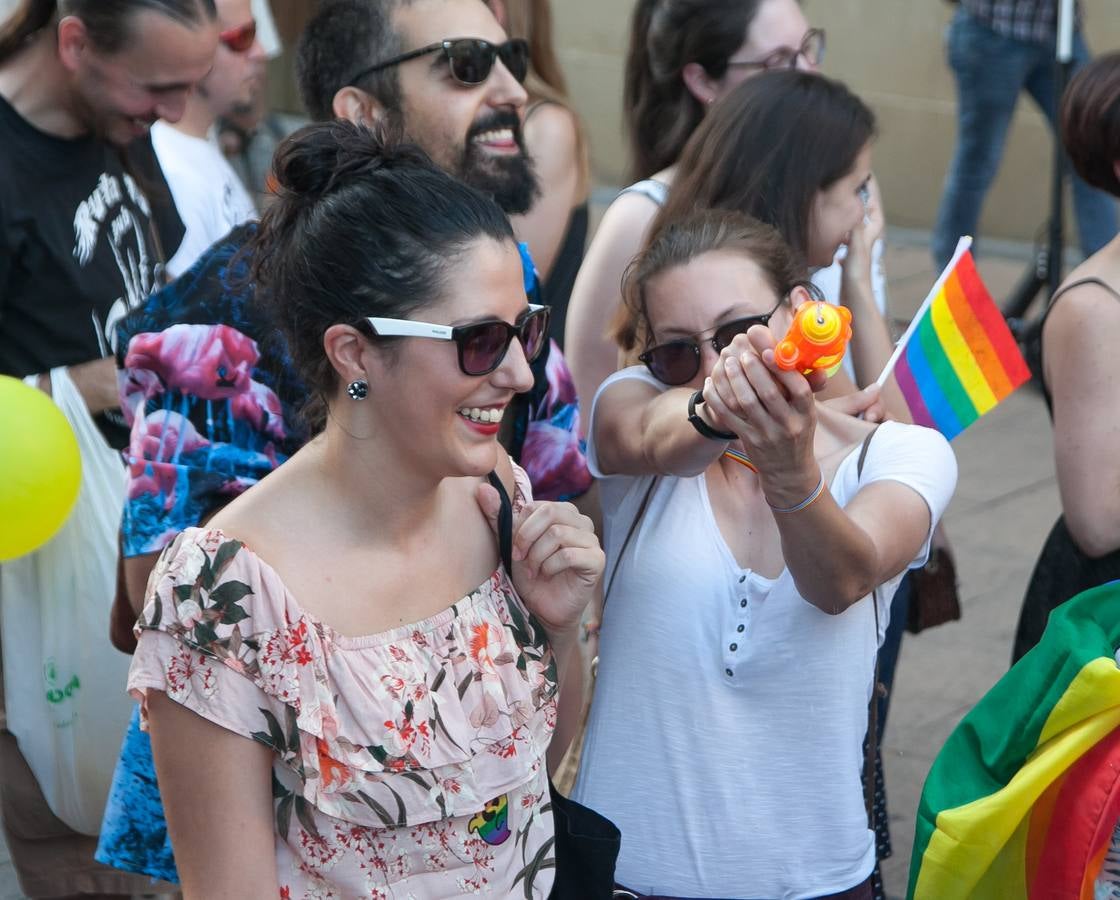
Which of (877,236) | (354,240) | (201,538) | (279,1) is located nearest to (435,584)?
(201,538)

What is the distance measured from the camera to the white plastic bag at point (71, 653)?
2863mm

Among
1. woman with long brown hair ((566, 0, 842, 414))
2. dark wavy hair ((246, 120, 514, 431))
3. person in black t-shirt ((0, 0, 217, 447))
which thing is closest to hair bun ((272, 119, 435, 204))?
dark wavy hair ((246, 120, 514, 431))

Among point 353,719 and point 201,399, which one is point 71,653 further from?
point 353,719

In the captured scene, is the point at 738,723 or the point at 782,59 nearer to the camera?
the point at 738,723

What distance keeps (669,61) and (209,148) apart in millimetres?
1273

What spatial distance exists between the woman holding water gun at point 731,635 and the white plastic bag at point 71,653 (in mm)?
994

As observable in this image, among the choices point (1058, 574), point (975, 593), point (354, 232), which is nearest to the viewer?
point (354, 232)

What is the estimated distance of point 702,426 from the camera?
2232 mm

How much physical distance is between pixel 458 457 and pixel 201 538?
349mm

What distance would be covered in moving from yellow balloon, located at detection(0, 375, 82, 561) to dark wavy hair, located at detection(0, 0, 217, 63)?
78cm

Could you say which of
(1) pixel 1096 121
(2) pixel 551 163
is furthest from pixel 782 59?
(1) pixel 1096 121

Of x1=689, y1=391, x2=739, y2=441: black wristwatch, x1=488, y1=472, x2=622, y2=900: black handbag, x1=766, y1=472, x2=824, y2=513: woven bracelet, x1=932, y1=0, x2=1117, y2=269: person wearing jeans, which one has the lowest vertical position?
x1=932, y1=0, x2=1117, y2=269: person wearing jeans

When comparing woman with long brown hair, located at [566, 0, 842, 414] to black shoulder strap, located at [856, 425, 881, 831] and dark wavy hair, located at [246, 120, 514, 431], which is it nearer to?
black shoulder strap, located at [856, 425, 881, 831]

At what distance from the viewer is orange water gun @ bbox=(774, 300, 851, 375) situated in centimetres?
192
